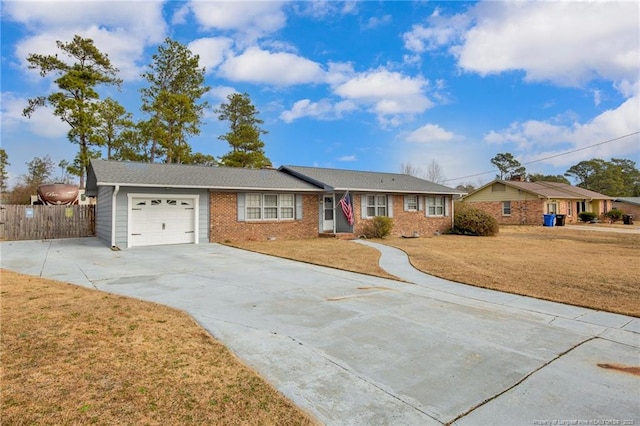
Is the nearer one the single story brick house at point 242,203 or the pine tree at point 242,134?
the single story brick house at point 242,203

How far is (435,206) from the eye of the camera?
22.0 m

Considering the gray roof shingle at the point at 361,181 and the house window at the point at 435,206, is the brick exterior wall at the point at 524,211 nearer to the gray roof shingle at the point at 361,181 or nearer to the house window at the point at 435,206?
the house window at the point at 435,206

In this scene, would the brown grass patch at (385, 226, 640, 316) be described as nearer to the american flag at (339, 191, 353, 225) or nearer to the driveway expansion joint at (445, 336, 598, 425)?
the driveway expansion joint at (445, 336, 598, 425)

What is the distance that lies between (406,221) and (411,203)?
3.85ft

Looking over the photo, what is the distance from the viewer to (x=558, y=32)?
1476 centimetres

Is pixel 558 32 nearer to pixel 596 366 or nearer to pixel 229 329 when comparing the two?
pixel 596 366

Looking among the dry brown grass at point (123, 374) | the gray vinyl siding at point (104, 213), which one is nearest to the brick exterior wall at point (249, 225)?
the gray vinyl siding at point (104, 213)

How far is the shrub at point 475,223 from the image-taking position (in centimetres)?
2016

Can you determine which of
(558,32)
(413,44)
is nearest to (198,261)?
(413,44)

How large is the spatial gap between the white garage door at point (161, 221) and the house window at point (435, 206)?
13619mm

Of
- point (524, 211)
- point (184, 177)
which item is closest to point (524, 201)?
point (524, 211)

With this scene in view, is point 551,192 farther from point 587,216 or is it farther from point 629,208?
point 629,208

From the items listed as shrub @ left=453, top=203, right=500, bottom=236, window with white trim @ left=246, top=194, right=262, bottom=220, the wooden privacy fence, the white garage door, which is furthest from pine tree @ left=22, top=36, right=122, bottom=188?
shrub @ left=453, top=203, right=500, bottom=236

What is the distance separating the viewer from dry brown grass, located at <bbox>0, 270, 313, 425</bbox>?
104 inches
